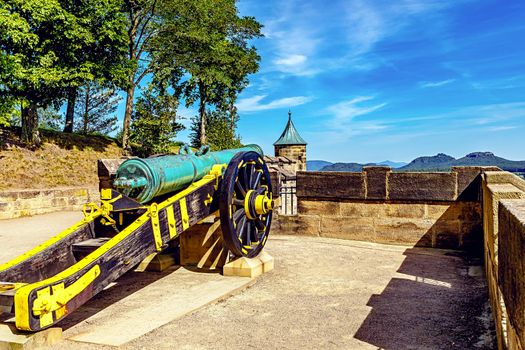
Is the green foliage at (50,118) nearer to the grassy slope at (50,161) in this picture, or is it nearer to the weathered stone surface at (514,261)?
the grassy slope at (50,161)

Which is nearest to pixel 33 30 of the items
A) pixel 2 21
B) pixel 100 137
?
pixel 2 21

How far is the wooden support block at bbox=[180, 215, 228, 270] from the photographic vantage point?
582cm

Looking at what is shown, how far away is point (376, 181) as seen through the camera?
7.86 metres

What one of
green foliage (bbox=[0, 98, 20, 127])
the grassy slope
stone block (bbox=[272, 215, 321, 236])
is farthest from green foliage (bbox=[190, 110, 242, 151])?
stone block (bbox=[272, 215, 321, 236])

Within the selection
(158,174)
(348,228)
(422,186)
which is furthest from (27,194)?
(422,186)

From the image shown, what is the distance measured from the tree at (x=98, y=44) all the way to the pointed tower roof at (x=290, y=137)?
21.5 m

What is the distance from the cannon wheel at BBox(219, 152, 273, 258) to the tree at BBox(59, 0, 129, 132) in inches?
606

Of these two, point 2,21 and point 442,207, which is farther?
point 2,21

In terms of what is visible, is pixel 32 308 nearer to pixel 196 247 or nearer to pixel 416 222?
pixel 196 247

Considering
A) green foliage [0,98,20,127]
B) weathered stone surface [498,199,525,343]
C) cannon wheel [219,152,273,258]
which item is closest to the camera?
weathered stone surface [498,199,525,343]

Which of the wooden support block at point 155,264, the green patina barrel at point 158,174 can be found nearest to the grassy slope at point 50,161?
the wooden support block at point 155,264

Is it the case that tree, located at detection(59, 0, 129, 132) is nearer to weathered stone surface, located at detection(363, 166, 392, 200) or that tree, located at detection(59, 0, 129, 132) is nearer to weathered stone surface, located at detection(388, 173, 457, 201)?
weathered stone surface, located at detection(363, 166, 392, 200)

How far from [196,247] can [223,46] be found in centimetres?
2271

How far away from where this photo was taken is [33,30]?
18438mm
